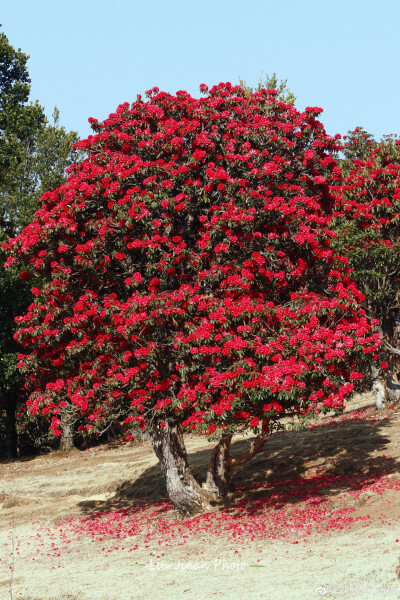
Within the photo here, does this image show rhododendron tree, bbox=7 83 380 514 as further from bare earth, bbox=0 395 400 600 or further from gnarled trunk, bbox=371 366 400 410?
gnarled trunk, bbox=371 366 400 410

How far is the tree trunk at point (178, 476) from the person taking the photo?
1903cm

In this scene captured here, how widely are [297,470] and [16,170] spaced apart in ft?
78.9

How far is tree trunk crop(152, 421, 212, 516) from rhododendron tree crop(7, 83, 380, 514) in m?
1.23

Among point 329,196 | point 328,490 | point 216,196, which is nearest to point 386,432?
point 328,490

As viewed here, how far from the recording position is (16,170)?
1473 inches

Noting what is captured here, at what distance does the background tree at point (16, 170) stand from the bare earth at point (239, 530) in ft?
30.7

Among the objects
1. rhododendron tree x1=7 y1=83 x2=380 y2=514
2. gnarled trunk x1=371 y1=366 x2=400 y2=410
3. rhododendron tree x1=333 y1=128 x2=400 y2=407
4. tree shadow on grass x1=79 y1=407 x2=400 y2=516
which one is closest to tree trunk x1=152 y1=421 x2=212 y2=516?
tree shadow on grass x1=79 y1=407 x2=400 y2=516

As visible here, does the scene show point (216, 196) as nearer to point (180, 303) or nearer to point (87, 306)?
point (180, 303)

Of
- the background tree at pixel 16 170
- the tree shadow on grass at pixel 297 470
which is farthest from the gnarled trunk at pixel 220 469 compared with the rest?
the background tree at pixel 16 170

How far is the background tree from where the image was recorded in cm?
3425

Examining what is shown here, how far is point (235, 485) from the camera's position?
2141cm

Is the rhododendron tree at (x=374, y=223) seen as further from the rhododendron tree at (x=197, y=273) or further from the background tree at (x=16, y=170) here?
the background tree at (x=16, y=170)

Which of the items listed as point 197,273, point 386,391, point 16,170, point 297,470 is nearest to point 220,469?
point 297,470

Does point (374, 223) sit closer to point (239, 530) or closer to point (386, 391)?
point (386, 391)
